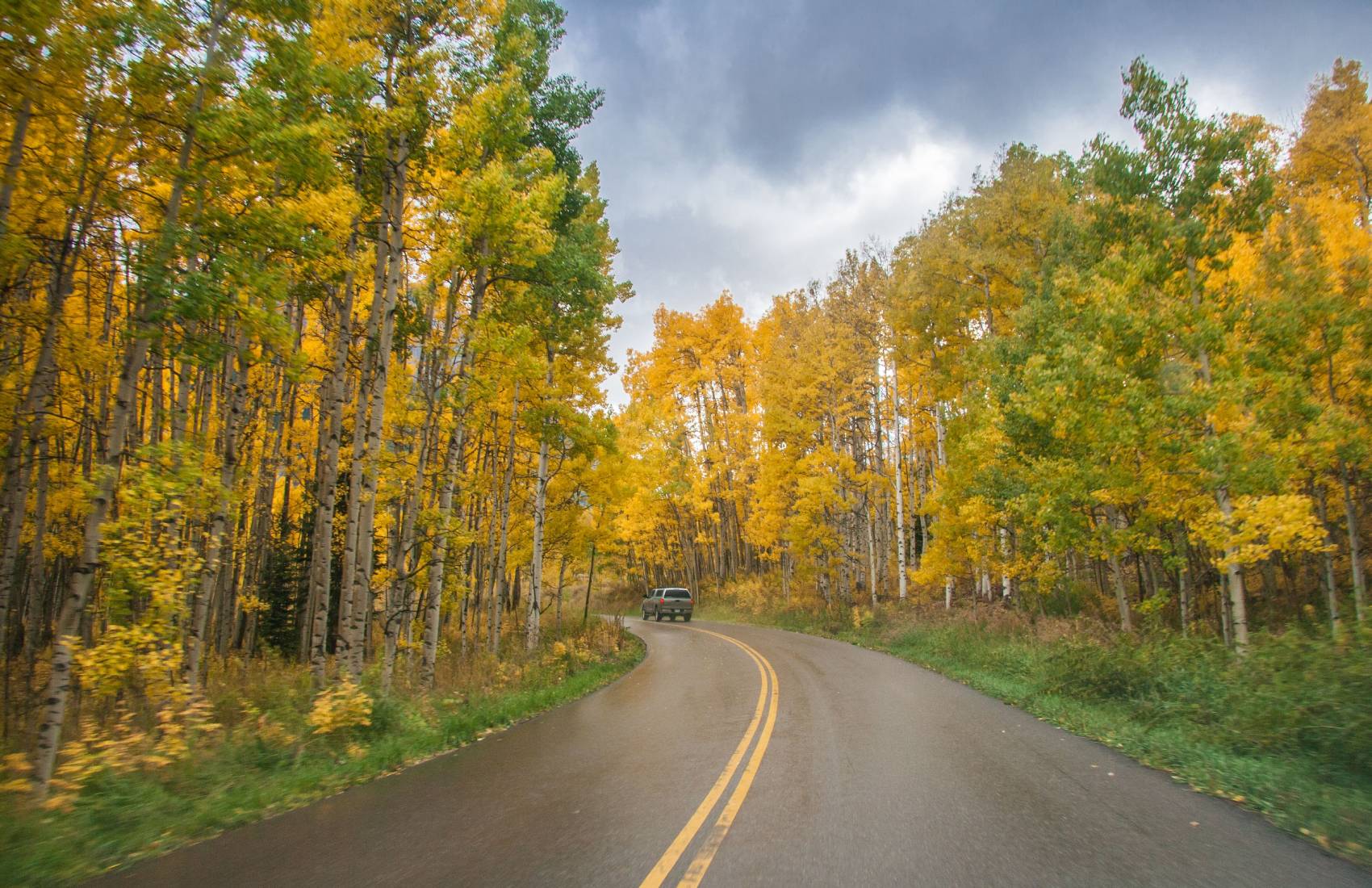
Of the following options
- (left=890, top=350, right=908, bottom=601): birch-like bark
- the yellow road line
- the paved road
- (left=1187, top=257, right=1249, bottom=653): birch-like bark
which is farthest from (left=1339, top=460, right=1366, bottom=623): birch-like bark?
the yellow road line

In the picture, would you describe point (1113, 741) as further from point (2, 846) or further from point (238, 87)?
point (238, 87)

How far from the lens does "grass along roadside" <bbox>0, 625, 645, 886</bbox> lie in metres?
4.39

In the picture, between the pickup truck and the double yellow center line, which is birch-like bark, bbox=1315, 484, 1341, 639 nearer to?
the double yellow center line

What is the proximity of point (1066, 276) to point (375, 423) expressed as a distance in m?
14.1

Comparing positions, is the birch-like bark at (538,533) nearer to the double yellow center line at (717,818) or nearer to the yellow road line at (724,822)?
the double yellow center line at (717,818)

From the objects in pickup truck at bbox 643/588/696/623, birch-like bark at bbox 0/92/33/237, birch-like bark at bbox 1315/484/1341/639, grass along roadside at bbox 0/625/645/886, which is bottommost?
pickup truck at bbox 643/588/696/623

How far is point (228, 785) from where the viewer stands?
6.00 meters

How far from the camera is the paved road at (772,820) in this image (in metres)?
4.12

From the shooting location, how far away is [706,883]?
3934 millimetres

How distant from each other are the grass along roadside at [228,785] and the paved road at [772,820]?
0.37 m

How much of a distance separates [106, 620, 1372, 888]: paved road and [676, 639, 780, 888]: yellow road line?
2 centimetres

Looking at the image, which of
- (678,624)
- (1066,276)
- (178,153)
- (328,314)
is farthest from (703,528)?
(178,153)

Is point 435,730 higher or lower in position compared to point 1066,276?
lower

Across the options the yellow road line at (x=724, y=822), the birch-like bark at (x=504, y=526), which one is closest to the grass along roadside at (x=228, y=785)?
the yellow road line at (x=724, y=822)
